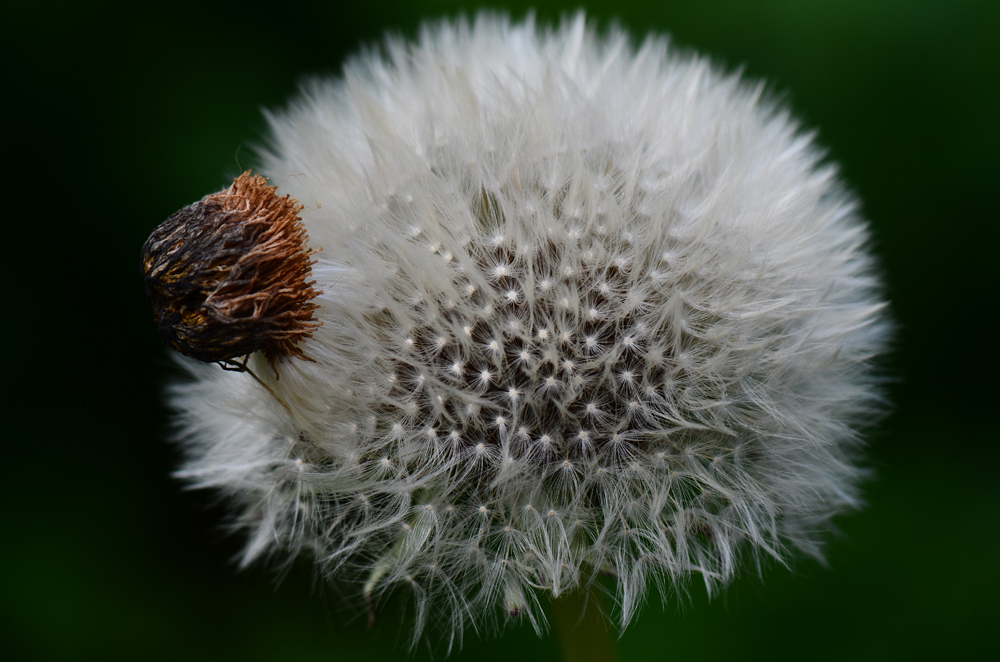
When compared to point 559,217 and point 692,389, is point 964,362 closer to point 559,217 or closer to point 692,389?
point 692,389

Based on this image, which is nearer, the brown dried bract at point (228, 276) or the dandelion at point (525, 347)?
the brown dried bract at point (228, 276)

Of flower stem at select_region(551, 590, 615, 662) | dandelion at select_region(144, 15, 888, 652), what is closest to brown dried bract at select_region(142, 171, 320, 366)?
dandelion at select_region(144, 15, 888, 652)

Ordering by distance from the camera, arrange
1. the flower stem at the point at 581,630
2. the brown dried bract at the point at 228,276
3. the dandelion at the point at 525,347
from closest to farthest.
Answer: the brown dried bract at the point at 228,276 → the dandelion at the point at 525,347 → the flower stem at the point at 581,630

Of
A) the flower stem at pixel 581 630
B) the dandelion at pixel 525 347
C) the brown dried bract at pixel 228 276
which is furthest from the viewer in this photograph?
the flower stem at pixel 581 630

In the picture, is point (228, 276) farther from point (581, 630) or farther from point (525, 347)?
point (581, 630)

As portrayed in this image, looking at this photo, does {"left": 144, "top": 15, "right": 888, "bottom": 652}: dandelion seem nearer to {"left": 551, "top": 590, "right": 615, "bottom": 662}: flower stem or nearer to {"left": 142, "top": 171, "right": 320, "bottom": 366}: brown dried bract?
{"left": 142, "top": 171, "right": 320, "bottom": 366}: brown dried bract

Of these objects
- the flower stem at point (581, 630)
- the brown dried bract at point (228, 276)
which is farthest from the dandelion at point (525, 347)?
the flower stem at point (581, 630)

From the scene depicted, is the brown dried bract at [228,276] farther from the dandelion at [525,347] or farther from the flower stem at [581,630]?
the flower stem at [581,630]
